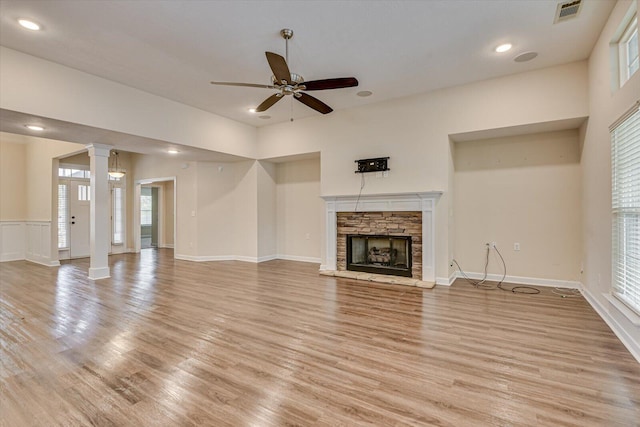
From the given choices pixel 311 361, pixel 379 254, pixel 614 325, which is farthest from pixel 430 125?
pixel 311 361

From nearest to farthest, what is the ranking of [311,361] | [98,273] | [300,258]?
[311,361] → [98,273] → [300,258]

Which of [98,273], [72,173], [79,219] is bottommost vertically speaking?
[98,273]

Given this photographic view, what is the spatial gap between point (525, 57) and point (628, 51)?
1.07 metres

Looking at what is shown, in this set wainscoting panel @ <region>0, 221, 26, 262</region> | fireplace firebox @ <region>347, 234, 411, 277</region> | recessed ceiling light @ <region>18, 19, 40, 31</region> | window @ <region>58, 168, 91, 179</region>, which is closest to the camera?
recessed ceiling light @ <region>18, 19, 40, 31</region>

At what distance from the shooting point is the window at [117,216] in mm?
8938

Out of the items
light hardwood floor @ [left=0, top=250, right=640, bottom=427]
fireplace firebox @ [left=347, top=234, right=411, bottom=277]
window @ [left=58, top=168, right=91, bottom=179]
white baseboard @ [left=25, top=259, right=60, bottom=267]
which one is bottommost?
light hardwood floor @ [left=0, top=250, right=640, bottom=427]

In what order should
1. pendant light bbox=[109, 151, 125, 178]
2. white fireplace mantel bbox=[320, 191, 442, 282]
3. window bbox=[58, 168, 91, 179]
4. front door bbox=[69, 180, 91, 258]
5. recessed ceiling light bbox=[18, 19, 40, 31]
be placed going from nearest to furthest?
recessed ceiling light bbox=[18, 19, 40, 31], white fireplace mantel bbox=[320, 191, 442, 282], window bbox=[58, 168, 91, 179], front door bbox=[69, 180, 91, 258], pendant light bbox=[109, 151, 125, 178]

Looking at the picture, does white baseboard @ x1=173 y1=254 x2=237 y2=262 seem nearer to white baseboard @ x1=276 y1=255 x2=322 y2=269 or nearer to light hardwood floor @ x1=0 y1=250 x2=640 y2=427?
white baseboard @ x1=276 y1=255 x2=322 y2=269

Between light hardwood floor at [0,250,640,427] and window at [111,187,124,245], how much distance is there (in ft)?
16.0

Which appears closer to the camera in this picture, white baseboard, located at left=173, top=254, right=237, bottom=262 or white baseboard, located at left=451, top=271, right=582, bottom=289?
white baseboard, located at left=451, top=271, right=582, bottom=289

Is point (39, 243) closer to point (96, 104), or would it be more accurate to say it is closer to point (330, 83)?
point (96, 104)

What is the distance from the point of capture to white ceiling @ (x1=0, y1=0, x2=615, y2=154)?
2.97 m

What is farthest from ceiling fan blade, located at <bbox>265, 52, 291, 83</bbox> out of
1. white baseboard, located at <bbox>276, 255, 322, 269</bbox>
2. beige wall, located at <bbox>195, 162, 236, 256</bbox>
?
beige wall, located at <bbox>195, 162, 236, 256</bbox>

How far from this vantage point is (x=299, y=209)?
24.2ft
